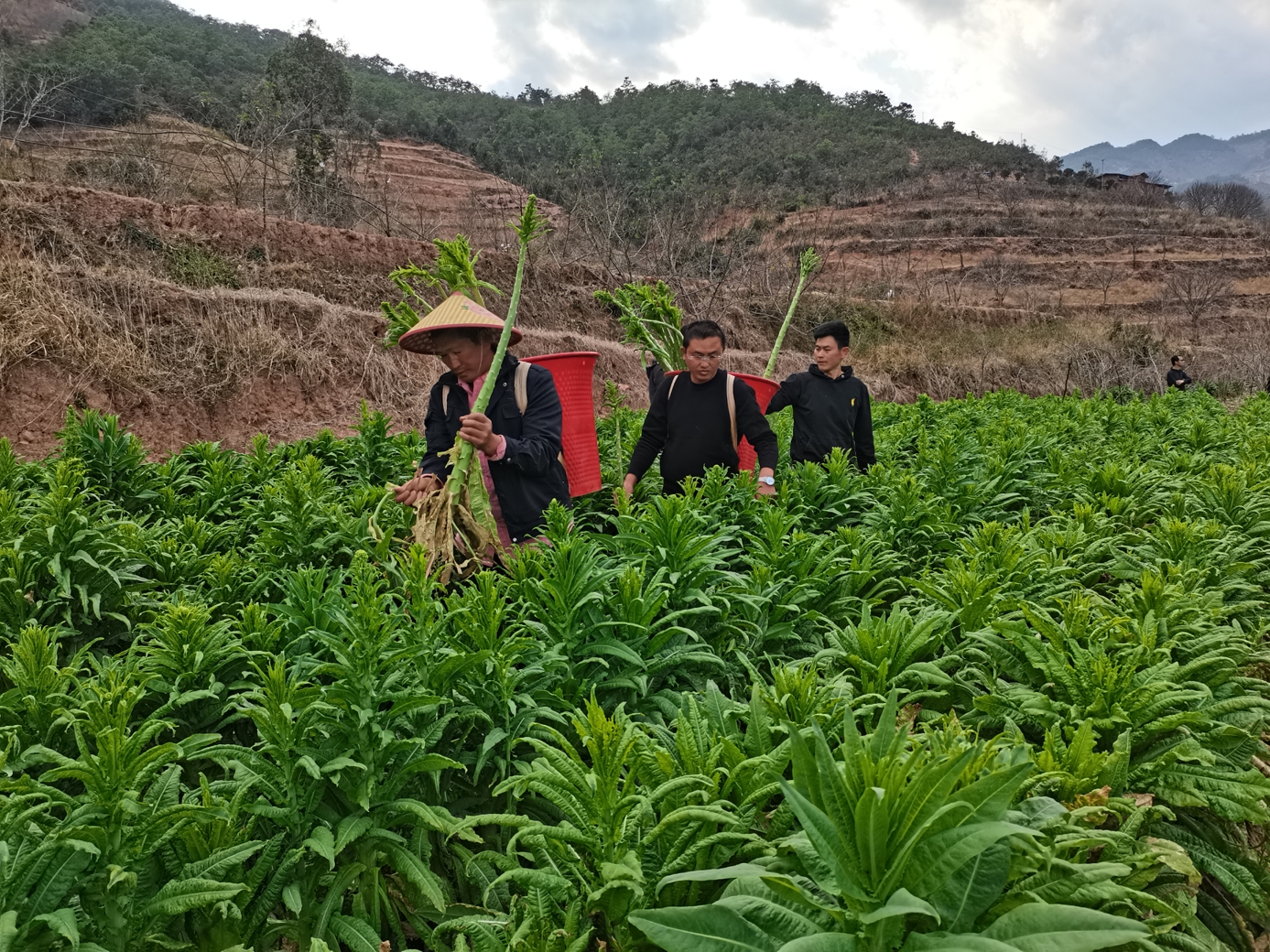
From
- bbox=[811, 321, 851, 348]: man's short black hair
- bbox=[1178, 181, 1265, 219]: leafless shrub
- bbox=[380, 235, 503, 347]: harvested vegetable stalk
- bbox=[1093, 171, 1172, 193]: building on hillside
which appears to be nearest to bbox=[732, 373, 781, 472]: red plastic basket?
bbox=[811, 321, 851, 348]: man's short black hair

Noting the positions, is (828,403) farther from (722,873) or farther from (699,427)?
(722,873)

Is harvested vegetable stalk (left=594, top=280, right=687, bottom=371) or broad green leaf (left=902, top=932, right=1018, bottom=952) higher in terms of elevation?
harvested vegetable stalk (left=594, top=280, right=687, bottom=371)

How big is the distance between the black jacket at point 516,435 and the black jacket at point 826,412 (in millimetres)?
2479

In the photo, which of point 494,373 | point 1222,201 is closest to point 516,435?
point 494,373

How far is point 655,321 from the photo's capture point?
5.89 meters

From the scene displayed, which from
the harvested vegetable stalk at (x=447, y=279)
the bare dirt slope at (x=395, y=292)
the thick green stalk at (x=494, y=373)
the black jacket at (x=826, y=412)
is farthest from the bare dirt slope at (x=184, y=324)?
the thick green stalk at (x=494, y=373)

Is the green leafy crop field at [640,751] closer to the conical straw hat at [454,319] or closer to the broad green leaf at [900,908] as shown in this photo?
the broad green leaf at [900,908]

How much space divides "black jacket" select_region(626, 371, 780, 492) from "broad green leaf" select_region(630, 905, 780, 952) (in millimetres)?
3724

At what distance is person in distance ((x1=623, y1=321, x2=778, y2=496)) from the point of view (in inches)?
191

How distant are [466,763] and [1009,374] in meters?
33.0

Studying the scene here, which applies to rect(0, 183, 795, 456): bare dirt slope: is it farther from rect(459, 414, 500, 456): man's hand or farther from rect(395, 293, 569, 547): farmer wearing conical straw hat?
rect(459, 414, 500, 456): man's hand

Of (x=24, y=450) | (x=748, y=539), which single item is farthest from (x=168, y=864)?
(x=24, y=450)

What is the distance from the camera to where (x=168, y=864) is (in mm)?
1635

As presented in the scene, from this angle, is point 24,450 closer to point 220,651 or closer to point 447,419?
point 447,419
